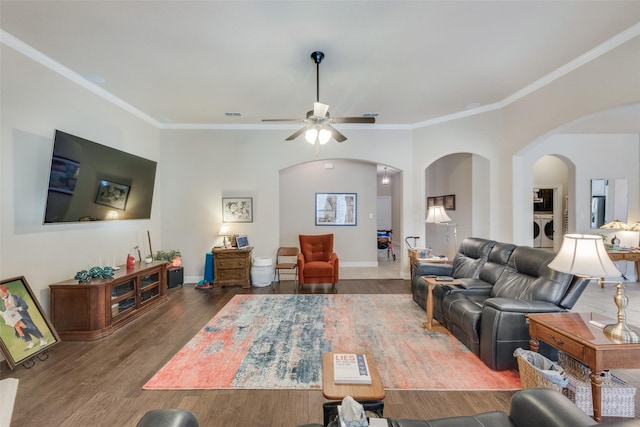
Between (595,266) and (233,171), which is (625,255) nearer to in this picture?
(595,266)

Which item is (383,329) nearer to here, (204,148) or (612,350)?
(612,350)

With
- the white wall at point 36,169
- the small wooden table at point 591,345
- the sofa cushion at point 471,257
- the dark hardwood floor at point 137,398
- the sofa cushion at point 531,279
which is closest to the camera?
the small wooden table at point 591,345

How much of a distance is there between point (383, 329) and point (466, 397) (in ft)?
4.30

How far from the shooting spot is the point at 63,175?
3250mm

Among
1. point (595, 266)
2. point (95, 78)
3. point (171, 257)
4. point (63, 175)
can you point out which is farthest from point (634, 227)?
point (95, 78)

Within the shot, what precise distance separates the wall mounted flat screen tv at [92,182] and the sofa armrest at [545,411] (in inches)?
174

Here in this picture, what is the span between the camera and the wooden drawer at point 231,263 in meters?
5.41

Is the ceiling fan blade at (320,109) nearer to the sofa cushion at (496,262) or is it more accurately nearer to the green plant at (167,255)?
the sofa cushion at (496,262)

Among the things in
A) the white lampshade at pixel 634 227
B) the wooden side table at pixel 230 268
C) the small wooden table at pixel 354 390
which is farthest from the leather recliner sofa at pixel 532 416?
the white lampshade at pixel 634 227

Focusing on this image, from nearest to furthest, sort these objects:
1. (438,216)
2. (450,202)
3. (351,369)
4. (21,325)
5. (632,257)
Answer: (351,369) → (21,325) → (438,216) → (632,257) → (450,202)

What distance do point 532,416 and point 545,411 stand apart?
0.20ft

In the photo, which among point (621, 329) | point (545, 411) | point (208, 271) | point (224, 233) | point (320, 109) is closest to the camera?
point (545, 411)

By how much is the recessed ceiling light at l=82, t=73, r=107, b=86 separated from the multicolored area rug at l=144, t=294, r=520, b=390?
352 centimetres

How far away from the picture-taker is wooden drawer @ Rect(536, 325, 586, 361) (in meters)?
1.92
